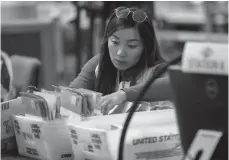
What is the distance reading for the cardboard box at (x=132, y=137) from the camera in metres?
1.53

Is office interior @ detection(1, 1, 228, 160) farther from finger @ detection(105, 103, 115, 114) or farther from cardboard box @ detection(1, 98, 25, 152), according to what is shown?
finger @ detection(105, 103, 115, 114)

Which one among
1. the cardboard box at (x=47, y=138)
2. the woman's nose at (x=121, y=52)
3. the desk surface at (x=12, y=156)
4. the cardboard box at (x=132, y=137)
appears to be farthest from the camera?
the woman's nose at (x=121, y=52)

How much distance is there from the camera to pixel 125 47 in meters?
2.04

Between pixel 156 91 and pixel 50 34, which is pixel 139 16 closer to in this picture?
pixel 156 91

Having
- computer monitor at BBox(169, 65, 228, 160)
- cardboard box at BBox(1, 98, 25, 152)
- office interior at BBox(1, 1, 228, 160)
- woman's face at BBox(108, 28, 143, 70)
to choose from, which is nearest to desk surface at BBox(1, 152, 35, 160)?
cardboard box at BBox(1, 98, 25, 152)

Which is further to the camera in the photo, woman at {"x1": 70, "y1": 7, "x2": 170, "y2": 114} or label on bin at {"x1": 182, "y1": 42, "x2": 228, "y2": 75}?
woman at {"x1": 70, "y1": 7, "x2": 170, "y2": 114}

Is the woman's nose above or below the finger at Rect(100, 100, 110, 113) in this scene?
above

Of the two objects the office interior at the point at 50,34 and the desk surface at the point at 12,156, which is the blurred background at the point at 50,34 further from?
the desk surface at the point at 12,156

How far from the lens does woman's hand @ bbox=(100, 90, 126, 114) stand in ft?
5.92

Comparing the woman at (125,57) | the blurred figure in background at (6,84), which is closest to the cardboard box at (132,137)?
the woman at (125,57)

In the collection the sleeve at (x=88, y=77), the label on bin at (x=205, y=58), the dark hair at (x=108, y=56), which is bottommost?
the sleeve at (x=88, y=77)

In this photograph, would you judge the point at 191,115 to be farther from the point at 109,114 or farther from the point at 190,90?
the point at 109,114

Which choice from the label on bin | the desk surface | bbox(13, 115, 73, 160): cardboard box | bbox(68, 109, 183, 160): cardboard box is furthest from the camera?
the desk surface

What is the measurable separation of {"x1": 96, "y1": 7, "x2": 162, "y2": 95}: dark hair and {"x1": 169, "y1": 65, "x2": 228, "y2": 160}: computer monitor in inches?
33.2
